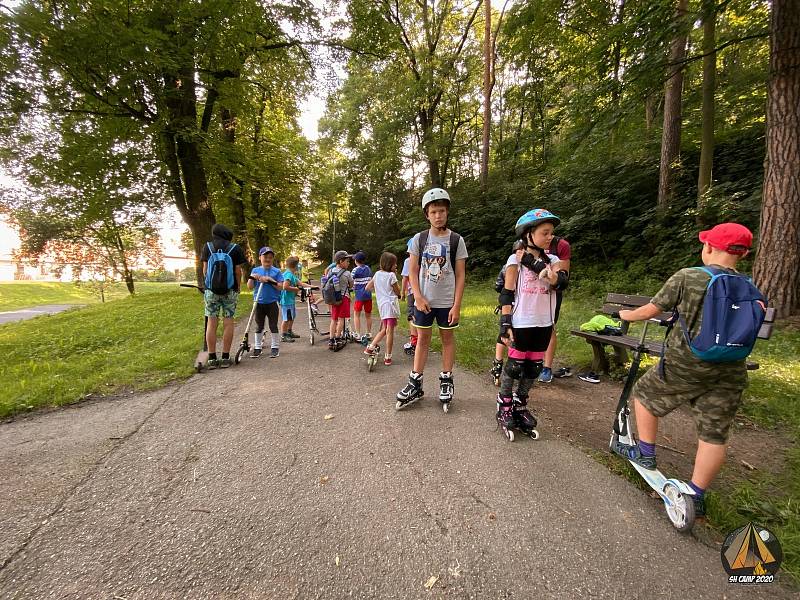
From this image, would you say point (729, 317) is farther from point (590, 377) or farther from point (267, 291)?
point (267, 291)

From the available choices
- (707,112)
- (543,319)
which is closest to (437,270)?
(543,319)

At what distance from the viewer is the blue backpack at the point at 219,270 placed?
15.9 ft

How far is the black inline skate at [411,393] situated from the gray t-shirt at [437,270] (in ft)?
2.93

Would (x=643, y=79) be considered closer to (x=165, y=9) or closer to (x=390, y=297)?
(x=390, y=297)

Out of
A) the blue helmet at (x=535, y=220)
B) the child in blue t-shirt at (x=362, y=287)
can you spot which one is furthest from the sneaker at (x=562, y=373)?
the child in blue t-shirt at (x=362, y=287)

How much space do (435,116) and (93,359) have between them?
23555mm

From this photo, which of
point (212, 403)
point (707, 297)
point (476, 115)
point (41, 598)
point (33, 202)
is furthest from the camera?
point (476, 115)

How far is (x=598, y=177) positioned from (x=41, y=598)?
16.8 meters

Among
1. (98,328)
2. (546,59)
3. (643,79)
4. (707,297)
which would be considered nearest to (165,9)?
(98,328)

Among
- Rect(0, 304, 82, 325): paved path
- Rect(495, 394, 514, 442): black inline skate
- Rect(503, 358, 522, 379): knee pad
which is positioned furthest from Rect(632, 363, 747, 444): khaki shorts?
Rect(0, 304, 82, 325): paved path

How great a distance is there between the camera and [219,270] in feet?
15.9

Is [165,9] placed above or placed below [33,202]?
above

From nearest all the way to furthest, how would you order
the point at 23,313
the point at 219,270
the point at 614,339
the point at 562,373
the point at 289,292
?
the point at 614,339, the point at 562,373, the point at 219,270, the point at 289,292, the point at 23,313

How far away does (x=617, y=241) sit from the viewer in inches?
491
